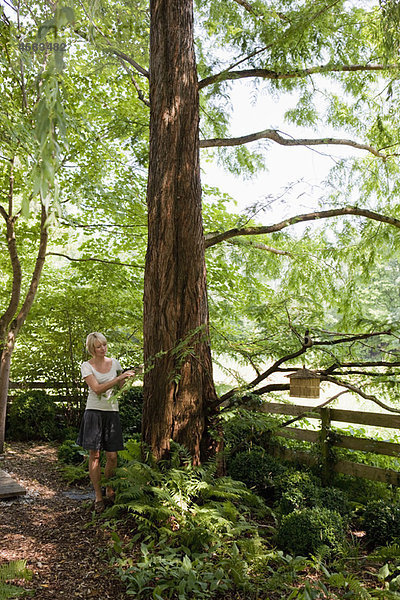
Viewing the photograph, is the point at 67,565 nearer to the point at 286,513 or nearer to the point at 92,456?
the point at 92,456

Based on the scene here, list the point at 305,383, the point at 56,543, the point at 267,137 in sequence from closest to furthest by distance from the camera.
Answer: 1. the point at 56,543
2. the point at 305,383
3. the point at 267,137

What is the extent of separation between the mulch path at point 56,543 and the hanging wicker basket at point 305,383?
1966mm

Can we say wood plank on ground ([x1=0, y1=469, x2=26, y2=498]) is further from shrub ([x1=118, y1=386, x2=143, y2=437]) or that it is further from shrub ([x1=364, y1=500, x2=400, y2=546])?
shrub ([x1=364, y1=500, x2=400, y2=546])

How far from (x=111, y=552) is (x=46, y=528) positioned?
942 mm

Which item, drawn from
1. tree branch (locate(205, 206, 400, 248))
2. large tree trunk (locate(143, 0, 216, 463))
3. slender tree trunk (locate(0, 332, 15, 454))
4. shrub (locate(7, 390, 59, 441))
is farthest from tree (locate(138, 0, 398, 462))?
shrub (locate(7, 390, 59, 441))

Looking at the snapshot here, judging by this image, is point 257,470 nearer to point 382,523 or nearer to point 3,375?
point 382,523

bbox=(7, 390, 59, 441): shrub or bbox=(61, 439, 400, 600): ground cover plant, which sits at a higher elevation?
bbox=(7, 390, 59, 441): shrub

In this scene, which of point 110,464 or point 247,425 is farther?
point 110,464

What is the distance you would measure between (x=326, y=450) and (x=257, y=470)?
82 cm

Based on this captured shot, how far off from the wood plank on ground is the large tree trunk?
1.66 meters

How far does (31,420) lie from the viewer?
819 centimetres

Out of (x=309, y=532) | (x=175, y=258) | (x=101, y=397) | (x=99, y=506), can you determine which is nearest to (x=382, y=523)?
(x=309, y=532)

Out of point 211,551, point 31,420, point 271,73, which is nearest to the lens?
point 211,551

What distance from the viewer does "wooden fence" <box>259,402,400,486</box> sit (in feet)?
16.2
